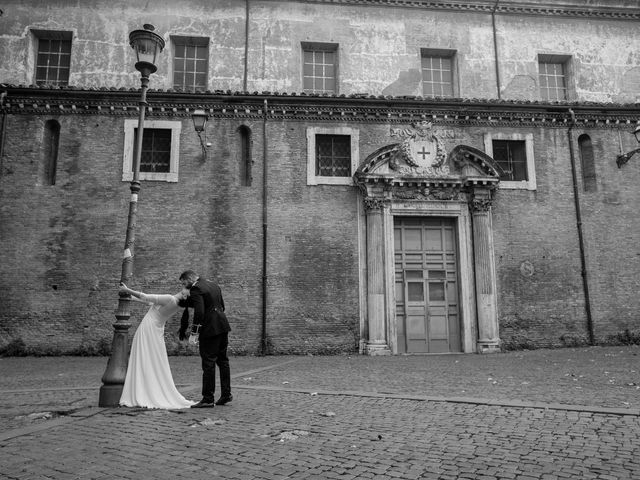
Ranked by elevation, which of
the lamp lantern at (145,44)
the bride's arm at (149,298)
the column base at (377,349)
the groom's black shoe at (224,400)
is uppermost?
the lamp lantern at (145,44)

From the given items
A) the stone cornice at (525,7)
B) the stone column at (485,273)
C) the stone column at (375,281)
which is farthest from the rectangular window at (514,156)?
the stone cornice at (525,7)

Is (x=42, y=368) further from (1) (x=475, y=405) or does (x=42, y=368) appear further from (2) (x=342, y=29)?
(2) (x=342, y=29)

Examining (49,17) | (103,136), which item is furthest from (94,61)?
(103,136)

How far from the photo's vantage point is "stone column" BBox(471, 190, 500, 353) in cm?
1423

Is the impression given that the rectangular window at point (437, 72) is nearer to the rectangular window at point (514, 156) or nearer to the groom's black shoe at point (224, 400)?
the rectangular window at point (514, 156)

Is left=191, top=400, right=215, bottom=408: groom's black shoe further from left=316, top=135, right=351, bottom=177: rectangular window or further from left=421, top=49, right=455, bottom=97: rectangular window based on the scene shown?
left=421, top=49, right=455, bottom=97: rectangular window

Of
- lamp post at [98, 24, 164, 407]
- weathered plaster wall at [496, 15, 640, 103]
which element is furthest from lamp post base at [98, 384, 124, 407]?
weathered plaster wall at [496, 15, 640, 103]

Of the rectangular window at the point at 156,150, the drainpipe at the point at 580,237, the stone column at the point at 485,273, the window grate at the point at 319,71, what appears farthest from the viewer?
the window grate at the point at 319,71

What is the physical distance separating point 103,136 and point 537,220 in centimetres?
1325

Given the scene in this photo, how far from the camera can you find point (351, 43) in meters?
16.8

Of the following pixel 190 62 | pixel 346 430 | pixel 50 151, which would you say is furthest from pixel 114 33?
pixel 346 430

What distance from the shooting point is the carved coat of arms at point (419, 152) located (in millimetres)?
14836

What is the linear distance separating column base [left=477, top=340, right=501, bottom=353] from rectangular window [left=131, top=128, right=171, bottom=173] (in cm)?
1043

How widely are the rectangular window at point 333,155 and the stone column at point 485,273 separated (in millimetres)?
4023
